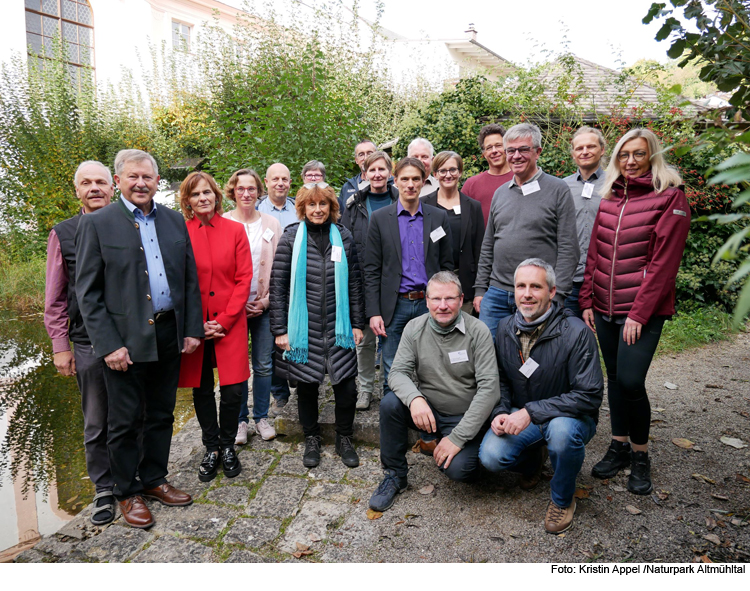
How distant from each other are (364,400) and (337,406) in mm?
667

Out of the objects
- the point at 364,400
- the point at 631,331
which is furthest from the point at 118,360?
the point at 631,331

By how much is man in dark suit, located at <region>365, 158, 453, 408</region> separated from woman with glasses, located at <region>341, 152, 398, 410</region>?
0.50 metres

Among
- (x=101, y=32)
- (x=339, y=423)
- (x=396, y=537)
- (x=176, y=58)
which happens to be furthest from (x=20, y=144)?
(x=396, y=537)

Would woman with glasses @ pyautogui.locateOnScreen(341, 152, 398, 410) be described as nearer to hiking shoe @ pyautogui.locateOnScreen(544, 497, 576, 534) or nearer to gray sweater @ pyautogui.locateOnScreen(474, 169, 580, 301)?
gray sweater @ pyautogui.locateOnScreen(474, 169, 580, 301)

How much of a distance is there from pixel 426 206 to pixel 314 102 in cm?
285

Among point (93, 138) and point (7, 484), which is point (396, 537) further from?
point (93, 138)

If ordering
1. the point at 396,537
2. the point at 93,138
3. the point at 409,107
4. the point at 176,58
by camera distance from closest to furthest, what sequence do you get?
1. the point at 396,537
2. the point at 93,138
3. the point at 409,107
4. the point at 176,58

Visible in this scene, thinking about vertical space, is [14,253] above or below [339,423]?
above

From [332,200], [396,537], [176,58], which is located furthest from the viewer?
[176,58]

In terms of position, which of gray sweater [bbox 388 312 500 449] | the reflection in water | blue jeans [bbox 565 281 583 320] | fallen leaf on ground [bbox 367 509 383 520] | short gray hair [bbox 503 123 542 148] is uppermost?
short gray hair [bbox 503 123 542 148]

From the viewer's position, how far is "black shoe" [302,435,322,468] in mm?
3727

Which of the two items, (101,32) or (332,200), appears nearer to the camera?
(332,200)

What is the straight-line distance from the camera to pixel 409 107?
13.2 m

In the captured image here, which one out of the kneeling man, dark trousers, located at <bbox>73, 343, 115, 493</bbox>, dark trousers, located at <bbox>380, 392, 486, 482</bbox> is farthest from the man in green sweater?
dark trousers, located at <bbox>73, 343, 115, 493</bbox>
